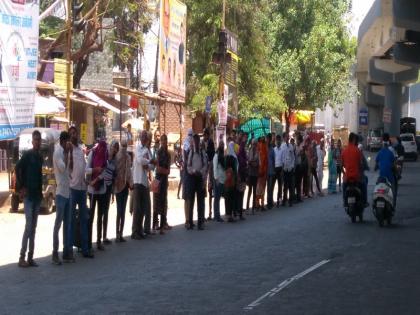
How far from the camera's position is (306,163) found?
93.2 feet

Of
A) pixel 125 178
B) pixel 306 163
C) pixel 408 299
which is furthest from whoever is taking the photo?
pixel 306 163

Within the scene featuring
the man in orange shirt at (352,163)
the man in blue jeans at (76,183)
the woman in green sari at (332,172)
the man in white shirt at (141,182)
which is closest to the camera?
the man in blue jeans at (76,183)

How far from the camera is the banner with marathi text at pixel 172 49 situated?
3544 cm

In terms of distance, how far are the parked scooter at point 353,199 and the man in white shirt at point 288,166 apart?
5986 millimetres

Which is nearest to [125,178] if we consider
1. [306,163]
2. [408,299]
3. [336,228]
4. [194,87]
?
[336,228]

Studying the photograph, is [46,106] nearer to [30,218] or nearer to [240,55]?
[30,218]

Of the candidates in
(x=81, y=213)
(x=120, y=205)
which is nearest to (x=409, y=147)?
(x=120, y=205)

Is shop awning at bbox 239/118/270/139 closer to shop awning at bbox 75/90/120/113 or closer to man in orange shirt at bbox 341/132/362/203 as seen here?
shop awning at bbox 75/90/120/113

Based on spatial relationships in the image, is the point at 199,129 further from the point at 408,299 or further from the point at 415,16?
the point at 408,299

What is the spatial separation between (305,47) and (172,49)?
19154 millimetres

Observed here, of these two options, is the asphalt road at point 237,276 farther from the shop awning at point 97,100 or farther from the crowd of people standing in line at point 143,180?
the shop awning at point 97,100

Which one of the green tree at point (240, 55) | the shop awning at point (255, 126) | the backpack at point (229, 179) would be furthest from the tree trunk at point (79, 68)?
the backpack at point (229, 179)

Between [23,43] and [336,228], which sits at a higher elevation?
[23,43]

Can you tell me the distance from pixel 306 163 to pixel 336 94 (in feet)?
101
